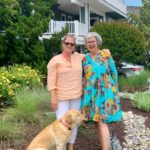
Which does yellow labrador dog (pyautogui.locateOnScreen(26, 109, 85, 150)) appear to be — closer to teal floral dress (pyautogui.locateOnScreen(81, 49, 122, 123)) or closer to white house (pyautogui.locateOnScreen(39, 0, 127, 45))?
teal floral dress (pyautogui.locateOnScreen(81, 49, 122, 123))

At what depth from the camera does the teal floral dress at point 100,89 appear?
7270 millimetres

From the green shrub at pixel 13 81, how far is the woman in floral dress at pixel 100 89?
127 inches

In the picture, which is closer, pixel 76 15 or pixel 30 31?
pixel 30 31

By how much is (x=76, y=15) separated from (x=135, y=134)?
2756 cm

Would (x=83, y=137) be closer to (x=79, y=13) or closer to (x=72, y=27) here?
(x=72, y=27)

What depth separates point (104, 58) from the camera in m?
7.27

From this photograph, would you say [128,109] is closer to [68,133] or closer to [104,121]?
[104,121]

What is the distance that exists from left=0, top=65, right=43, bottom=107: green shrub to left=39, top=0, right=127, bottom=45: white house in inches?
394

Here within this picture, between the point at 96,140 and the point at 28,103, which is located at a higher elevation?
the point at 28,103

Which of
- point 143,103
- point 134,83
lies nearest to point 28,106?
point 143,103

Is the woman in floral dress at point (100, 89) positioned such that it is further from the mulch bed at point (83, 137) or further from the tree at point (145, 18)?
the tree at point (145, 18)

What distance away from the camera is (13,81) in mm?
12211

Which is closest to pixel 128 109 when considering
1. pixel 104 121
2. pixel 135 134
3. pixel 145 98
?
pixel 145 98

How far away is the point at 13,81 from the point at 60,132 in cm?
572
